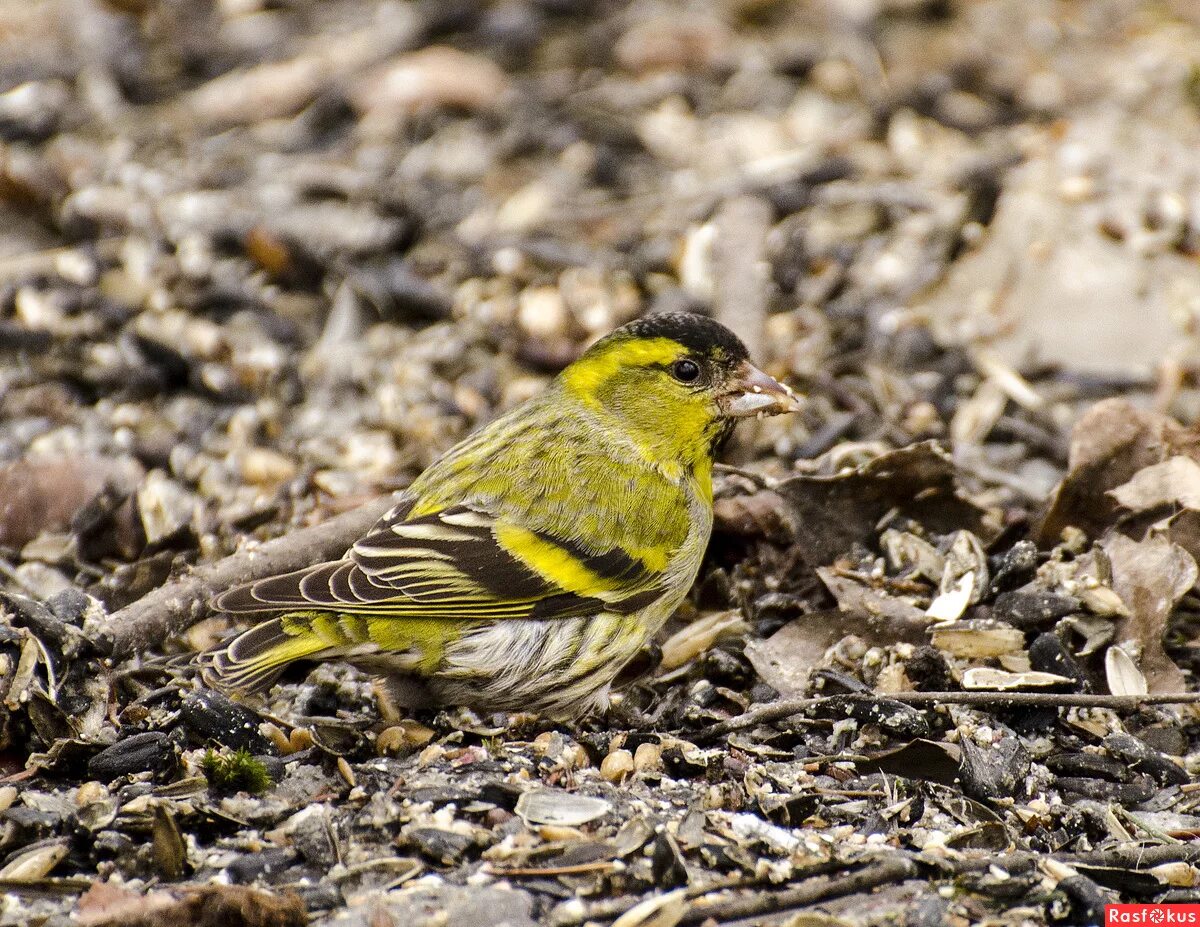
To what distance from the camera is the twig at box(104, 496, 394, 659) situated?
3768 millimetres

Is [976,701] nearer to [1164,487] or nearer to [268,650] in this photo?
[1164,487]

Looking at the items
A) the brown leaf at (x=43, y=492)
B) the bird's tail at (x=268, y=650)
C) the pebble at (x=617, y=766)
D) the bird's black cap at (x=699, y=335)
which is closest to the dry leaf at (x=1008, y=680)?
the pebble at (x=617, y=766)

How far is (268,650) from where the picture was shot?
3574 mm

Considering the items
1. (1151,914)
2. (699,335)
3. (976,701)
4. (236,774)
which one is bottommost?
(1151,914)

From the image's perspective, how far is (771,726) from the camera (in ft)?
12.1

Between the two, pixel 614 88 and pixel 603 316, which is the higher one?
pixel 614 88

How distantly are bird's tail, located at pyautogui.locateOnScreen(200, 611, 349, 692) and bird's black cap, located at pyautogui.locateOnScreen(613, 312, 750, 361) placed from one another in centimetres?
139

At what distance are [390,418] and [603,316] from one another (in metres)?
0.99

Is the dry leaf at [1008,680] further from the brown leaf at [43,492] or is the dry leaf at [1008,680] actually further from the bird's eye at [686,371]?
the brown leaf at [43,492]

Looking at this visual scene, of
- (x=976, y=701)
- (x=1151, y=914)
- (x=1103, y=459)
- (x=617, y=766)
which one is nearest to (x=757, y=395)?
(x=1103, y=459)

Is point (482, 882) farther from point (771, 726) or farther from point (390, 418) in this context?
point (390, 418)

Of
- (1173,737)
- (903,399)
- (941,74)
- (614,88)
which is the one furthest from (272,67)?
(1173,737)

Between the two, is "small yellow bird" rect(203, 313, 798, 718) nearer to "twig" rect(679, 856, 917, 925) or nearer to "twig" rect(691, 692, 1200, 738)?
"twig" rect(691, 692, 1200, 738)

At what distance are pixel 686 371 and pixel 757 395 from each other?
0.23 meters
